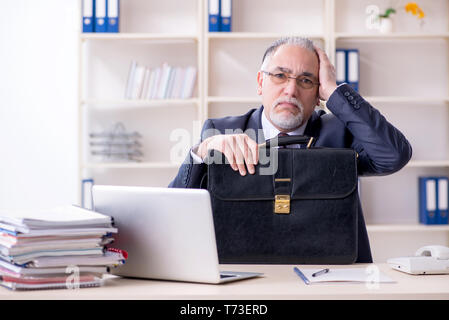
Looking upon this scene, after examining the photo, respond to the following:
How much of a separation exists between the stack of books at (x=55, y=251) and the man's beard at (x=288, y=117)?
0.87m

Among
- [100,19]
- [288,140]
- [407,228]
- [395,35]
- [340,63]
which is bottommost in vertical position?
[407,228]

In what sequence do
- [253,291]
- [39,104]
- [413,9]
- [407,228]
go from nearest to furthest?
1. [253,291]
2. [407,228]
3. [413,9]
4. [39,104]

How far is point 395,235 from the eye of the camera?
3822 mm

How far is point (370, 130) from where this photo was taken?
5.76ft

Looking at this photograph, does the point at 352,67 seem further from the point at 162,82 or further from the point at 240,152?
the point at 240,152

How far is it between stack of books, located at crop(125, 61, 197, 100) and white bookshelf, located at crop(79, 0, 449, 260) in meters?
0.18

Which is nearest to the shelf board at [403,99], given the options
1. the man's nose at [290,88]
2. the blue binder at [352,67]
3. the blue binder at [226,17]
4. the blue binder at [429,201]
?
the blue binder at [352,67]

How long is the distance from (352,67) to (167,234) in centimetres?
271

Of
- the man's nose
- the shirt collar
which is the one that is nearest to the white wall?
the shirt collar

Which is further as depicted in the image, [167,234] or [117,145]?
[117,145]

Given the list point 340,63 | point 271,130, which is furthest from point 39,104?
point 271,130

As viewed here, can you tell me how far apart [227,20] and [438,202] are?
5.73 feet

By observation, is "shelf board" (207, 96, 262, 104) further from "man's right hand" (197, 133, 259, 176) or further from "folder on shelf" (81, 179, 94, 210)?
"man's right hand" (197, 133, 259, 176)

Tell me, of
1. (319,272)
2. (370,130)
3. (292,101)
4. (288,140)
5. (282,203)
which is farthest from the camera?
(292,101)
